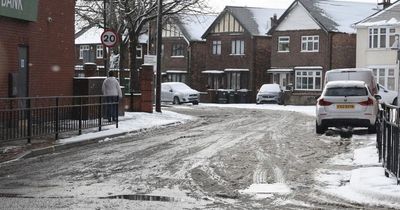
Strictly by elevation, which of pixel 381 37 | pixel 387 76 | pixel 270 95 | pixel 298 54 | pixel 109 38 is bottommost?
pixel 270 95

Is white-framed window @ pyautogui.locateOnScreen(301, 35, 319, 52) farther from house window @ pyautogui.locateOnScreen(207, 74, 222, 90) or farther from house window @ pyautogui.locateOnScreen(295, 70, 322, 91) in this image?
house window @ pyautogui.locateOnScreen(207, 74, 222, 90)

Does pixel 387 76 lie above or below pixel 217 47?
below

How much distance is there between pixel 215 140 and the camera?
17.7m

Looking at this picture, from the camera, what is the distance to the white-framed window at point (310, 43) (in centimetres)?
5159

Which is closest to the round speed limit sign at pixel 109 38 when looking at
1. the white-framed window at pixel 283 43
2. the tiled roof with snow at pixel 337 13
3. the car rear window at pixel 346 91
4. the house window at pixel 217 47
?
the car rear window at pixel 346 91

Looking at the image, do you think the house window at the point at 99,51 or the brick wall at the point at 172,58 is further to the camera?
the house window at the point at 99,51

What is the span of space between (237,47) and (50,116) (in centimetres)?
4305

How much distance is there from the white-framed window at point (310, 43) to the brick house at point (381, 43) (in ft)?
13.6

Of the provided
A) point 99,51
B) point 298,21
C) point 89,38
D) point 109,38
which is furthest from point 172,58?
point 109,38

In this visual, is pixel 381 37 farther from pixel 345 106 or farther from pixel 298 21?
pixel 345 106

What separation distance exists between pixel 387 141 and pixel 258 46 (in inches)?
1852

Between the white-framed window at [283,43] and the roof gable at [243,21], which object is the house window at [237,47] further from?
the white-framed window at [283,43]

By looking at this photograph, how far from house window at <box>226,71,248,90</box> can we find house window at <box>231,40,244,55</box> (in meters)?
1.86

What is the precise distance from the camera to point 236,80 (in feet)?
190
